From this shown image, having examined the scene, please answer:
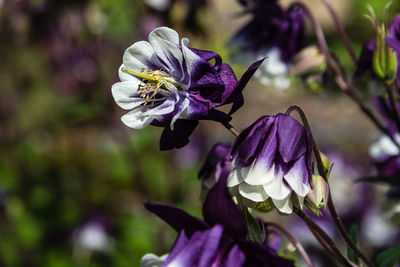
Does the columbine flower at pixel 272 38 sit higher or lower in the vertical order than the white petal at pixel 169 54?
lower

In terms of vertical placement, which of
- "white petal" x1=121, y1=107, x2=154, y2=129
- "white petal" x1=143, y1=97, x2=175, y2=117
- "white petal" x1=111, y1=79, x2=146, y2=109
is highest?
"white petal" x1=111, y1=79, x2=146, y2=109

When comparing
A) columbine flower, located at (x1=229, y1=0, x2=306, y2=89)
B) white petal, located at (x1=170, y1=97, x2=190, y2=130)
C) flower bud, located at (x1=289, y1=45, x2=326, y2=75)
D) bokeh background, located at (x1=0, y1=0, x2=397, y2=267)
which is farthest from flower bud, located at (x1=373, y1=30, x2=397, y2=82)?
bokeh background, located at (x1=0, y1=0, x2=397, y2=267)

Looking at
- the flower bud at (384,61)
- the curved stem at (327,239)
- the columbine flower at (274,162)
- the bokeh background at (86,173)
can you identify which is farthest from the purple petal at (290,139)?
the bokeh background at (86,173)

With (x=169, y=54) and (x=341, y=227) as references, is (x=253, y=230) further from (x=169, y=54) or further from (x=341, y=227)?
(x=169, y=54)

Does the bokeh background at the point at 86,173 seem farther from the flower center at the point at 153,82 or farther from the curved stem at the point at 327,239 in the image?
the flower center at the point at 153,82

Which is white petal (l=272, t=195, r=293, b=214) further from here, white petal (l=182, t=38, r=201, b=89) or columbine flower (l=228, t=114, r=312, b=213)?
white petal (l=182, t=38, r=201, b=89)

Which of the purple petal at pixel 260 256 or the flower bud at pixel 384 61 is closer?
the purple petal at pixel 260 256

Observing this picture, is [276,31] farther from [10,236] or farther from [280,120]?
[10,236]
